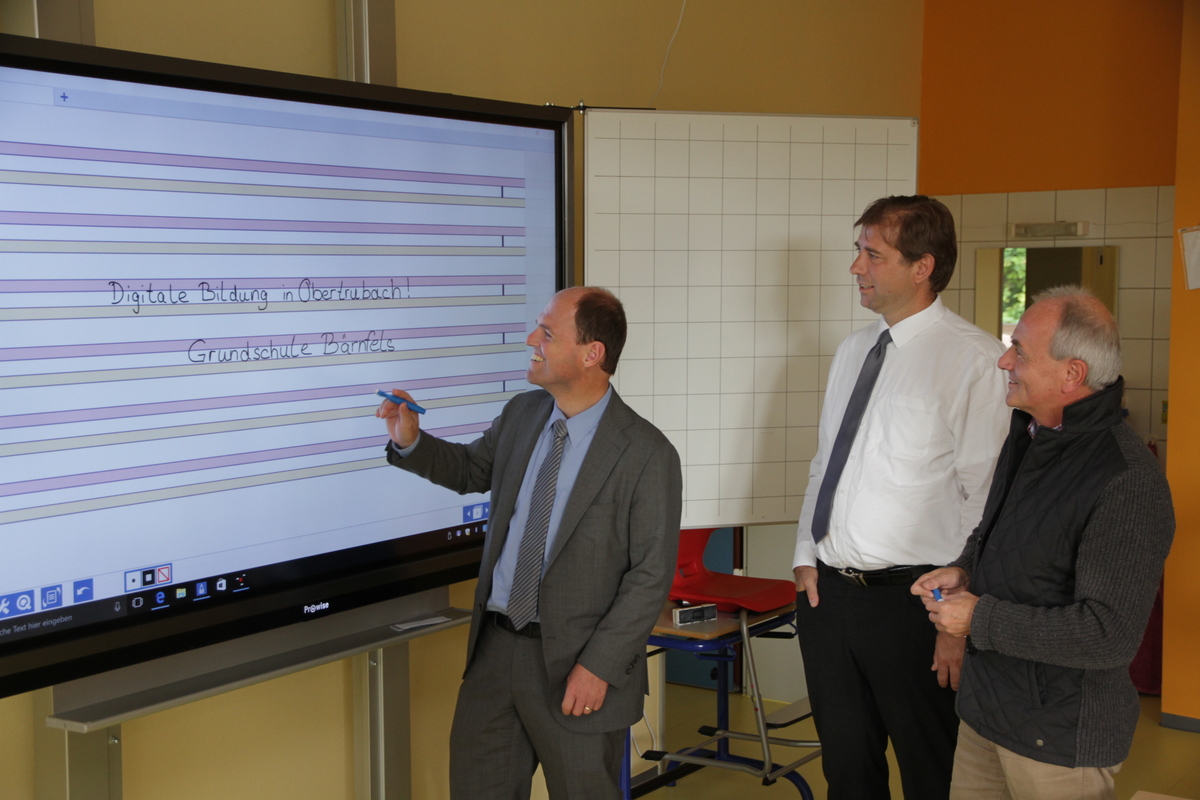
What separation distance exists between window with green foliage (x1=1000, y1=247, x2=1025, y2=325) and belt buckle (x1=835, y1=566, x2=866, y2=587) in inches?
111

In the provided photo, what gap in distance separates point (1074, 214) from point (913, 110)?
0.90m

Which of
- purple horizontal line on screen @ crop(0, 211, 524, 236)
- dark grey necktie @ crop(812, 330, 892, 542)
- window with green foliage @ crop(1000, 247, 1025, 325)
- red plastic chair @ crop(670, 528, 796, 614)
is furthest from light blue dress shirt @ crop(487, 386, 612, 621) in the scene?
window with green foliage @ crop(1000, 247, 1025, 325)

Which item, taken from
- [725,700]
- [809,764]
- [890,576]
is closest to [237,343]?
[890,576]

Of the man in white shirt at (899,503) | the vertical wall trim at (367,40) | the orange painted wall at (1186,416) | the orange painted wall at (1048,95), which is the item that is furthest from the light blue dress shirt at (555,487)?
the orange painted wall at (1048,95)

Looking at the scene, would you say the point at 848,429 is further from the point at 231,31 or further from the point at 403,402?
the point at 231,31

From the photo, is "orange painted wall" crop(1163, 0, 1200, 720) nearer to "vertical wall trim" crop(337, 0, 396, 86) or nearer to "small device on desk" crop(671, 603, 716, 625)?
"small device on desk" crop(671, 603, 716, 625)

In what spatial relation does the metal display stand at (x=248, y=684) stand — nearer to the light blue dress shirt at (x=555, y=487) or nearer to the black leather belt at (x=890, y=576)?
the light blue dress shirt at (x=555, y=487)

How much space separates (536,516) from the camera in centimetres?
208

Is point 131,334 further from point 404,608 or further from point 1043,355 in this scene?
point 1043,355

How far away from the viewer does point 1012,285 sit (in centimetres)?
478

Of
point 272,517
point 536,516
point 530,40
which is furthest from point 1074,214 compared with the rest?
point 272,517

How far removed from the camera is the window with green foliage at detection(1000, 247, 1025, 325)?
4758 millimetres

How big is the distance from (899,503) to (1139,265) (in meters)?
2.88

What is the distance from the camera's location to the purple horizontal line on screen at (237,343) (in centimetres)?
171
